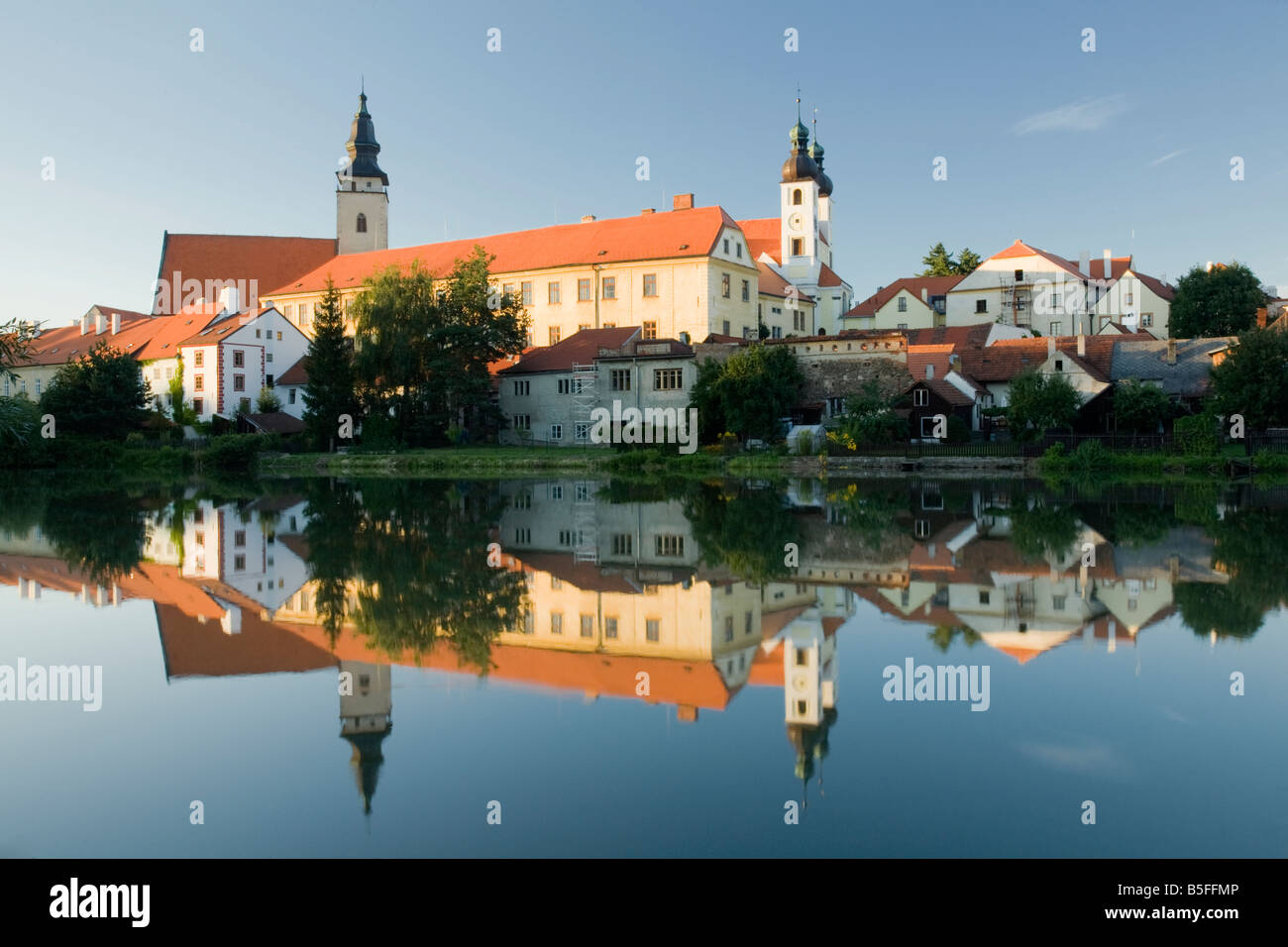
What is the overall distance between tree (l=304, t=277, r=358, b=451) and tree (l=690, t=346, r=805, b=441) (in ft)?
61.0

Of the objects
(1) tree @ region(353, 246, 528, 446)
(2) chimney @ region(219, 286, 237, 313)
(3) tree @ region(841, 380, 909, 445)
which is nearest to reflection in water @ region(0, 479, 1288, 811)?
(3) tree @ region(841, 380, 909, 445)

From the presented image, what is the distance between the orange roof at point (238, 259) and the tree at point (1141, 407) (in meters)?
58.6

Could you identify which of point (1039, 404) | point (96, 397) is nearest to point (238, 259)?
point (96, 397)

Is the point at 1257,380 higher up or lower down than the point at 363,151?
lower down

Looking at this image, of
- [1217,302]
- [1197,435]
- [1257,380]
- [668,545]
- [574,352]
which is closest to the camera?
[668,545]

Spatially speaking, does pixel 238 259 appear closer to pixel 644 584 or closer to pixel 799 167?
pixel 799 167

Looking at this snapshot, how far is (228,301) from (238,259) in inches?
449

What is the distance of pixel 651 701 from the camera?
24.1 feet

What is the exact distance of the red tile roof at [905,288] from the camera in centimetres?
7350

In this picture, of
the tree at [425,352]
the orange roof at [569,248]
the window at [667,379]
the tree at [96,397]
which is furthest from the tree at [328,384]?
the window at [667,379]

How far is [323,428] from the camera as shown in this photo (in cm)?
5328
